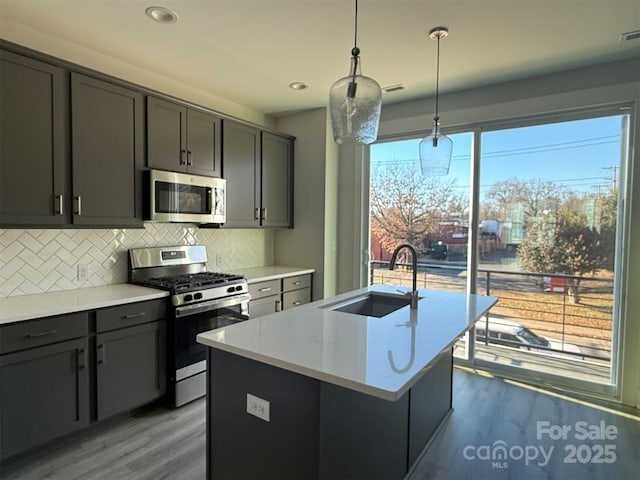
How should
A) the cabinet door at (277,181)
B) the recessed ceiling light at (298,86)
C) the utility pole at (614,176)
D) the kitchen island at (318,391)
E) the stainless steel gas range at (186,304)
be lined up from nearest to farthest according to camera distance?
the kitchen island at (318,391), the stainless steel gas range at (186,304), the utility pole at (614,176), the recessed ceiling light at (298,86), the cabinet door at (277,181)

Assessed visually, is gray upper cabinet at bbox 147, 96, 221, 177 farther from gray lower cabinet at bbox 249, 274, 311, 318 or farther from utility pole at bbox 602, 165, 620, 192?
utility pole at bbox 602, 165, 620, 192

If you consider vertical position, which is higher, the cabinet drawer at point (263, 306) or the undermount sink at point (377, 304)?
the undermount sink at point (377, 304)

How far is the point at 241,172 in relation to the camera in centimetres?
369

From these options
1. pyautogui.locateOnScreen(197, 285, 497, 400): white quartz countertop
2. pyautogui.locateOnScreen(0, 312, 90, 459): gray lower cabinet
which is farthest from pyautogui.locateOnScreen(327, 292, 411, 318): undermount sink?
pyautogui.locateOnScreen(0, 312, 90, 459): gray lower cabinet

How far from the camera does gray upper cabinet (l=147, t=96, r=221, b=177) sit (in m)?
2.88

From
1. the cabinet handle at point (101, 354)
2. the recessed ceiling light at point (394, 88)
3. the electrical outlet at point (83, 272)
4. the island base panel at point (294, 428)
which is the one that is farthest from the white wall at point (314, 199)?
the island base panel at point (294, 428)

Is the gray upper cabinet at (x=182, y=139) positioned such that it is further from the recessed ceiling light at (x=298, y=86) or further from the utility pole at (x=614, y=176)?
the utility pole at (x=614, y=176)

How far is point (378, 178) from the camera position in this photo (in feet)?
13.9

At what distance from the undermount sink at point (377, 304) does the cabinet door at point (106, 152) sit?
177 cm

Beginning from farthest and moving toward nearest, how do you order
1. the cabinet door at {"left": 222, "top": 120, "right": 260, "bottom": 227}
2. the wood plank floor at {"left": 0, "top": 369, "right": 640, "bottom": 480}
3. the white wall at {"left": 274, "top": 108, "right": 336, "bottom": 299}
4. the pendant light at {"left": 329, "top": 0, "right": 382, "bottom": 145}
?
the white wall at {"left": 274, "top": 108, "right": 336, "bottom": 299} → the cabinet door at {"left": 222, "top": 120, "right": 260, "bottom": 227} → the wood plank floor at {"left": 0, "top": 369, "right": 640, "bottom": 480} → the pendant light at {"left": 329, "top": 0, "right": 382, "bottom": 145}

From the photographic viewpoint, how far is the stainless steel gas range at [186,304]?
2.74 m

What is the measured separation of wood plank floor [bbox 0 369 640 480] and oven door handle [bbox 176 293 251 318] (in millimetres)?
736

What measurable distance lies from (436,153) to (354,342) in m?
1.54

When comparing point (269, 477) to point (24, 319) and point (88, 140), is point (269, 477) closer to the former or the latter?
point (24, 319)
